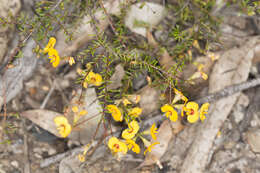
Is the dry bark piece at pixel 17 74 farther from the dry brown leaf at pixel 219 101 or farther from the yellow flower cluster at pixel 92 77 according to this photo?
the dry brown leaf at pixel 219 101

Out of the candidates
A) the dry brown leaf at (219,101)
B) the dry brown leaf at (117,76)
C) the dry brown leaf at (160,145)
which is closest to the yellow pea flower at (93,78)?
the dry brown leaf at (117,76)

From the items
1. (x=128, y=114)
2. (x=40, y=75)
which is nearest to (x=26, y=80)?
(x=40, y=75)

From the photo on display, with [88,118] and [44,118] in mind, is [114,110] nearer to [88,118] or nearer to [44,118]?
[88,118]

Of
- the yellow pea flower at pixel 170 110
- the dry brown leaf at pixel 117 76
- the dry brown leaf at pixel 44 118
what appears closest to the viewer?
the yellow pea flower at pixel 170 110

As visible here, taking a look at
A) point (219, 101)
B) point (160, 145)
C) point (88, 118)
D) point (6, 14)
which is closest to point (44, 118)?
point (88, 118)

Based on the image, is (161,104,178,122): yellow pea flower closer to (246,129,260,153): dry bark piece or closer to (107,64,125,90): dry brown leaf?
(107,64,125,90): dry brown leaf

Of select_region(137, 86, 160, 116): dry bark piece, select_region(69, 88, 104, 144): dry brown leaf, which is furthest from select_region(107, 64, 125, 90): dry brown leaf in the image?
select_region(137, 86, 160, 116): dry bark piece
